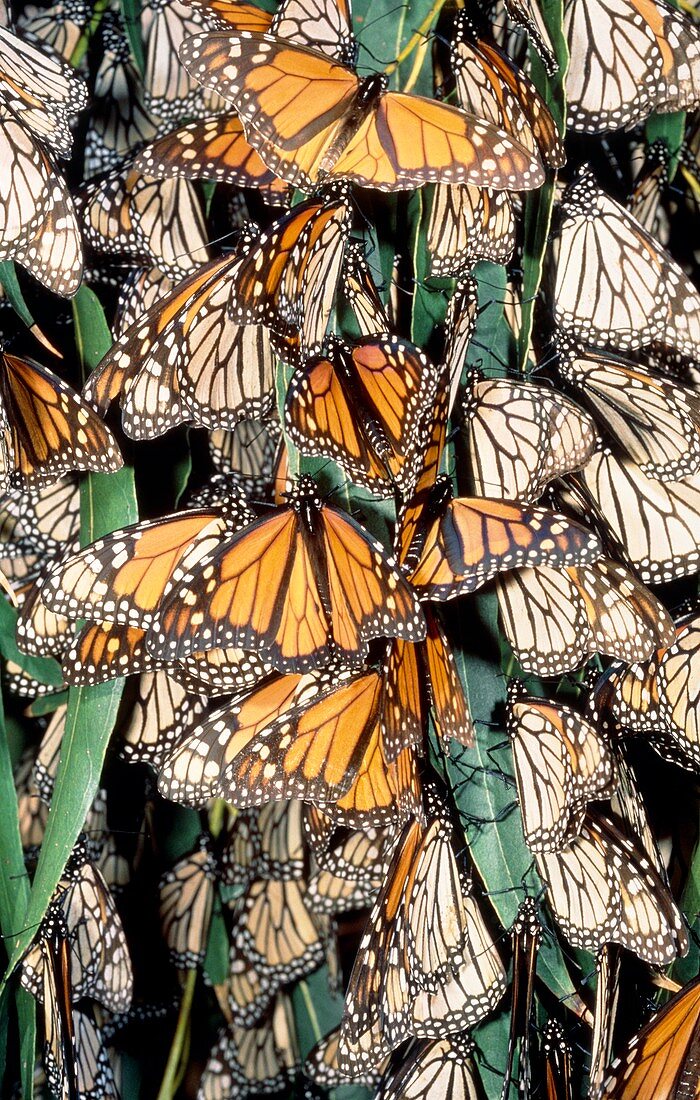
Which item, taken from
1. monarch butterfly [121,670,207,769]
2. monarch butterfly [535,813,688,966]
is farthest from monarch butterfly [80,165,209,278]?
monarch butterfly [535,813,688,966]

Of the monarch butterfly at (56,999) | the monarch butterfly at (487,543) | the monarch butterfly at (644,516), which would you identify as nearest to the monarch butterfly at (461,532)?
the monarch butterfly at (487,543)

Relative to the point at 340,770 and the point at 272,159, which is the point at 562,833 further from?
the point at 272,159

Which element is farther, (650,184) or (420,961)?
(650,184)

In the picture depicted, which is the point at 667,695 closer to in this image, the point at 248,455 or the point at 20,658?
the point at 248,455

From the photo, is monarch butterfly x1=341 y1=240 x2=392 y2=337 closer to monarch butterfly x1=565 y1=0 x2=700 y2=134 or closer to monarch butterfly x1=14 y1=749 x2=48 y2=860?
monarch butterfly x1=565 y1=0 x2=700 y2=134

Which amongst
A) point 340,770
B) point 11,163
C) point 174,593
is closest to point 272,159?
point 11,163

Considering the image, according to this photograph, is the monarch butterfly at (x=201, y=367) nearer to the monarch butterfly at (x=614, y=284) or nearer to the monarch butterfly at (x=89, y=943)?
the monarch butterfly at (x=614, y=284)

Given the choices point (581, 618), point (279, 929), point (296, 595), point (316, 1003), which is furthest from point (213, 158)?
point (316, 1003)
